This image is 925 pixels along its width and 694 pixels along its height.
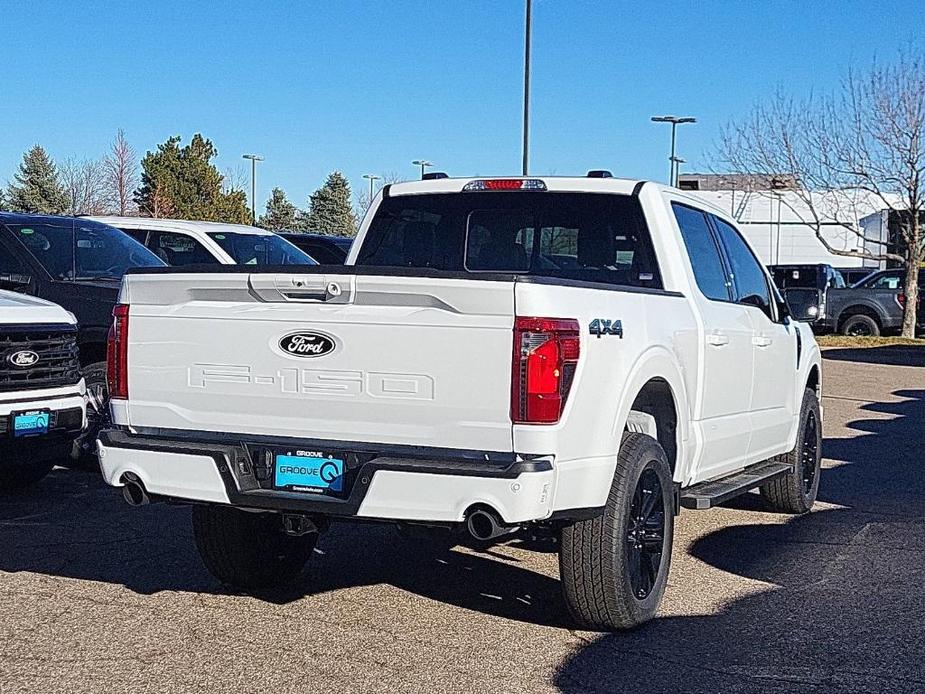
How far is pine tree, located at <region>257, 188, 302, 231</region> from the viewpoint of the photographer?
261 ft

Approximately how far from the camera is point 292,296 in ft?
16.8

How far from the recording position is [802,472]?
8.48 metres

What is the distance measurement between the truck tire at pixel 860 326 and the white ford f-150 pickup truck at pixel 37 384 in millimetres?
24946

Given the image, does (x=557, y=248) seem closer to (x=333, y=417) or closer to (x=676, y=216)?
(x=676, y=216)

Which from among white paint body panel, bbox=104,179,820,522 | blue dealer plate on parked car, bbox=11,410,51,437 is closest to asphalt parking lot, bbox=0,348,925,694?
blue dealer plate on parked car, bbox=11,410,51,437

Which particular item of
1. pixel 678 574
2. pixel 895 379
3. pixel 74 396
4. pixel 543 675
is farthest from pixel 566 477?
pixel 895 379

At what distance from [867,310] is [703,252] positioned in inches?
979

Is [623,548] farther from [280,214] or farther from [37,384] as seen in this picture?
[280,214]

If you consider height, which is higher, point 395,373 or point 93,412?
point 395,373

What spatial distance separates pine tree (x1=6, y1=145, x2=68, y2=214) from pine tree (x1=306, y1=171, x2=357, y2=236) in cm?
2129

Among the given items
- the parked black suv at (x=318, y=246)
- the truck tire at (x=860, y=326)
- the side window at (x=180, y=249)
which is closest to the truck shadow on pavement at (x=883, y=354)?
the truck tire at (x=860, y=326)

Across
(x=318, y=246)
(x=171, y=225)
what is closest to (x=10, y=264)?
(x=171, y=225)

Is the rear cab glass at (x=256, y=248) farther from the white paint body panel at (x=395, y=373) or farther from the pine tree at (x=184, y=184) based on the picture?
the pine tree at (x=184, y=184)

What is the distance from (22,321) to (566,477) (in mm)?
4399
